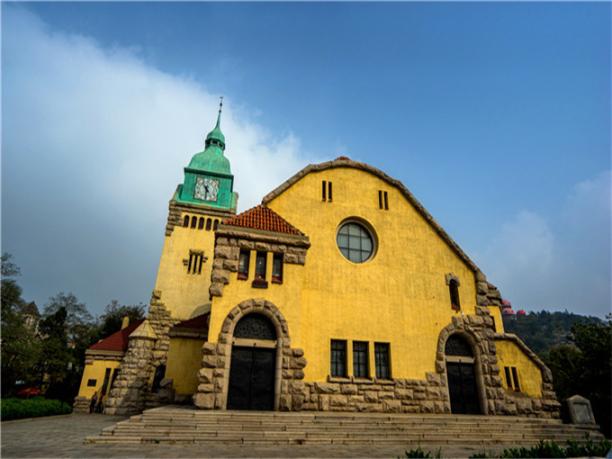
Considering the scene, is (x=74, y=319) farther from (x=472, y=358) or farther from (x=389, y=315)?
(x=472, y=358)

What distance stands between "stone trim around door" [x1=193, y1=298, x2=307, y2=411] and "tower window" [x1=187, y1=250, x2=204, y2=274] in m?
16.8

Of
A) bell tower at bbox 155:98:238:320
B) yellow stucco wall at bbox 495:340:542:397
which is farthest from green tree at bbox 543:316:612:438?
bell tower at bbox 155:98:238:320

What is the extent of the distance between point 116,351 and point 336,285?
63.4 feet

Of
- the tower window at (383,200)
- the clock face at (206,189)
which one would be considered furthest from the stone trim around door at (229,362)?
the clock face at (206,189)

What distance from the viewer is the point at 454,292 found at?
53.6ft

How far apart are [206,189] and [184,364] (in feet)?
63.7

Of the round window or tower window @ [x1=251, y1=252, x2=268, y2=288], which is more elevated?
the round window

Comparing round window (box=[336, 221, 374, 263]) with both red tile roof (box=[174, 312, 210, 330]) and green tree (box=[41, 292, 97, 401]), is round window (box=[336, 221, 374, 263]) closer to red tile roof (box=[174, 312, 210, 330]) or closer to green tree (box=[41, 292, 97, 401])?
red tile roof (box=[174, 312, 210, 330])

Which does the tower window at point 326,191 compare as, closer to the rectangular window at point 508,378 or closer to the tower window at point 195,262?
the rectangular window at point 508,378

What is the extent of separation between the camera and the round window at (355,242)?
52.1ft

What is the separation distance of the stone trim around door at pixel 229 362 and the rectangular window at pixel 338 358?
156 cm

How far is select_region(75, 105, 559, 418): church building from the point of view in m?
12.6

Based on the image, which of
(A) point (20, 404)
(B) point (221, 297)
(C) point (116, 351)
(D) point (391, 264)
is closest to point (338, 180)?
(D) point (391, 264)

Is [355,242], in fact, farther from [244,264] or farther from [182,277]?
[182,277]
